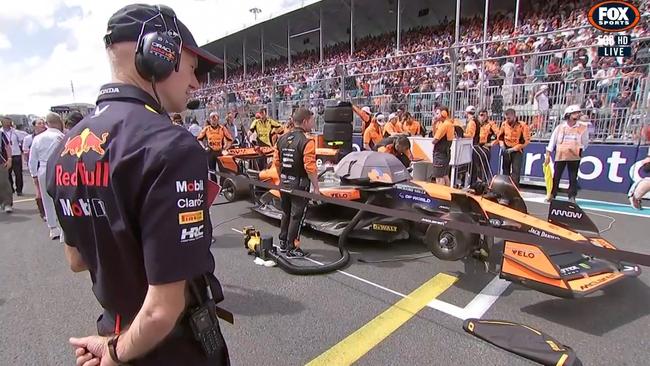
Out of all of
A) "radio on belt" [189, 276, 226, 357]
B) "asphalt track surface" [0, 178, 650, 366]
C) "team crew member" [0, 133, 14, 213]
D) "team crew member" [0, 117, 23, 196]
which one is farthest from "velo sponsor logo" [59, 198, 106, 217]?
"team crew member" [0, 117, 23, 196]

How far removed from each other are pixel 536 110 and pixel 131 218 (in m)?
9.88

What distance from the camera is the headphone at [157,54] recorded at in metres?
0.99

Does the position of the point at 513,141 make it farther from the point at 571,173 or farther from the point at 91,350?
the point at 91,350

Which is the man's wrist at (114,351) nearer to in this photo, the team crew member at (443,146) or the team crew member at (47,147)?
the team crew member at (47,147)

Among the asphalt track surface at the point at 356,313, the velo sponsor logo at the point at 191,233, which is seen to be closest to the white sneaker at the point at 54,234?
the asphalt track surface at the point at 356,313

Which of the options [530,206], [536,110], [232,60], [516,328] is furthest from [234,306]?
[232,60]

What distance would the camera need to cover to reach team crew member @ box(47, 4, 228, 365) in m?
0.86

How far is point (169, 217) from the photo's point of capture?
0.86m

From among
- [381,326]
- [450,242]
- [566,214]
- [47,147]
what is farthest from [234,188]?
[566,214]

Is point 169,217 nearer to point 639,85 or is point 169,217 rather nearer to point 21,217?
point 21,217

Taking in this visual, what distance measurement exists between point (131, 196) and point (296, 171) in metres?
3.32

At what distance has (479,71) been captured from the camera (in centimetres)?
1076

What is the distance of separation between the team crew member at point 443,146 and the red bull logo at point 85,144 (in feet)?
23.1

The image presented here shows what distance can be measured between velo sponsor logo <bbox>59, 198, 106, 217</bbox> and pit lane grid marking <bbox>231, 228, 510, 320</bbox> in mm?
2762
